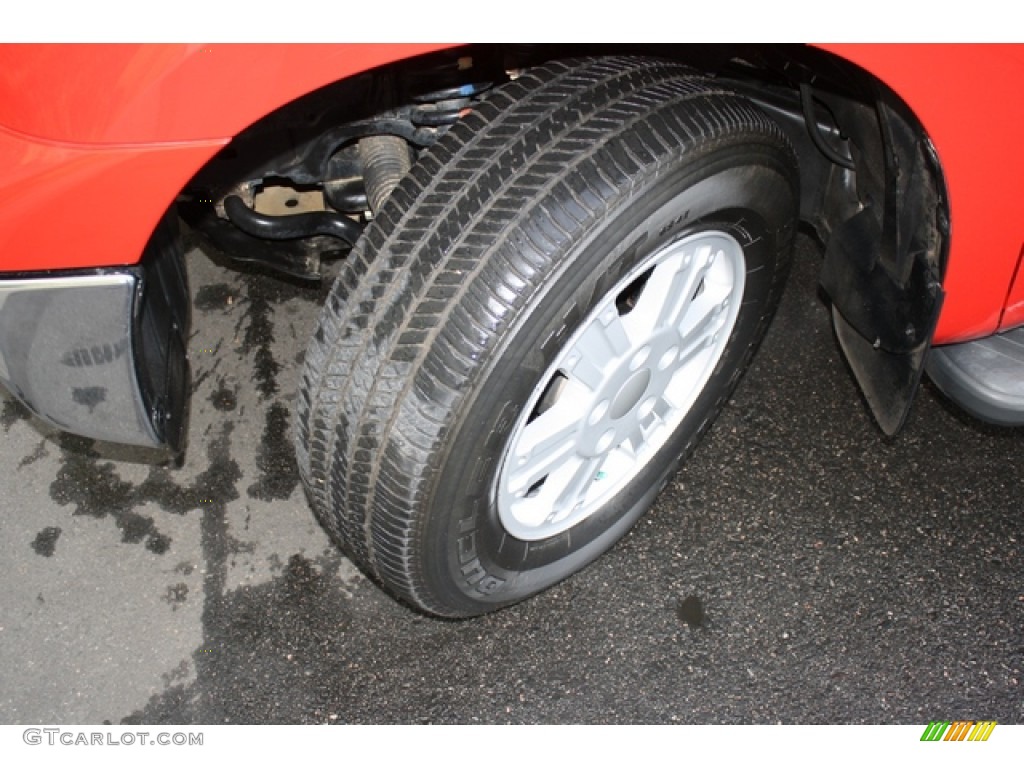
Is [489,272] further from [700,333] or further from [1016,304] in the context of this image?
[1016,304]

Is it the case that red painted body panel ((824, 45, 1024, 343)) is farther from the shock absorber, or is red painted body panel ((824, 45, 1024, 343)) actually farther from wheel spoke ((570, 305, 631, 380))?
the shock absorber

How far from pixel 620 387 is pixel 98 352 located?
0.85 m

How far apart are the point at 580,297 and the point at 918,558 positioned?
111 centimetres

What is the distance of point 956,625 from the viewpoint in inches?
78.0

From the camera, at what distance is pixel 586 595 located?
206 cm

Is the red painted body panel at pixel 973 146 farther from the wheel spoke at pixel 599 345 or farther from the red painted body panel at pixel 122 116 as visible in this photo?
the red painted body panel at pixel 122 116

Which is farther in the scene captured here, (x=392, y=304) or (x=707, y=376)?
(x=707, y=376)

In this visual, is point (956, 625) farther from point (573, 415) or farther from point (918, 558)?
point (573, 415)

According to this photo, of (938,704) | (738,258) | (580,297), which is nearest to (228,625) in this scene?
(580,297)

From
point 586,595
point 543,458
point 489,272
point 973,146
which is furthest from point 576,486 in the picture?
point 973,146
